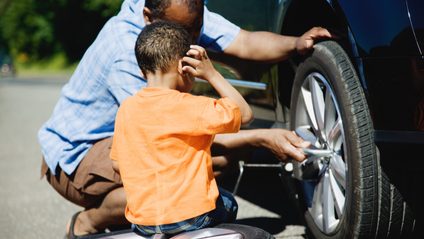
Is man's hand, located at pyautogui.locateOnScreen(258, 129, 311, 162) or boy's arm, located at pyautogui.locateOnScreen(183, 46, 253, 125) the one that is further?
man's hand, located at pyautogui.locateOnScreen(258, 129, 311, 162)

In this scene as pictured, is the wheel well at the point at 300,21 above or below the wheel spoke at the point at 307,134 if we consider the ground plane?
above

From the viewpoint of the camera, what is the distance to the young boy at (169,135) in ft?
5.32

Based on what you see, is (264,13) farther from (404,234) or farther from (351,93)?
(404,234)

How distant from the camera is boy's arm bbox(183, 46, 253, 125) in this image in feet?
5.49

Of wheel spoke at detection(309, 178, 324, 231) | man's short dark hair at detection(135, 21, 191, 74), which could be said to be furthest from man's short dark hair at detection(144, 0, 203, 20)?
wheel spoke at detection(309, 178, 324, 231)

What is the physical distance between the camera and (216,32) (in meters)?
2.50

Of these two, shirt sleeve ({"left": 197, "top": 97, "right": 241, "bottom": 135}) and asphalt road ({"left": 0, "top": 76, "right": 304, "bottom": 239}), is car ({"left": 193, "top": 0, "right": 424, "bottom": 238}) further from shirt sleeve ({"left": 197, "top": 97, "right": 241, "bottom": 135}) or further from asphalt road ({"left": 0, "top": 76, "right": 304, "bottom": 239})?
shirt sleeve ({"left": 197, "top": 97, "right": 241, "bottom": 135})

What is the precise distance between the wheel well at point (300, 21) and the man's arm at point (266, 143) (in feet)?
1.77

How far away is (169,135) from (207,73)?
0.31 metres

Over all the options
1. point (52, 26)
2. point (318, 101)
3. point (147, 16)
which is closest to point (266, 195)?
point (318, 101)

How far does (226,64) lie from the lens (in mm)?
2691

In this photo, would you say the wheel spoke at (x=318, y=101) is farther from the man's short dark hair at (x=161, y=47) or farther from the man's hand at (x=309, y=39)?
the man's short dark hair at (x=161, y=47)

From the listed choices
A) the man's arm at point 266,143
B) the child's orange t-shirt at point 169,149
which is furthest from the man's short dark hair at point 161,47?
the man's arm at point 266,143

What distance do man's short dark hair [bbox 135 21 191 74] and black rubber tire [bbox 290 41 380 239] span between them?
26.5 inches
